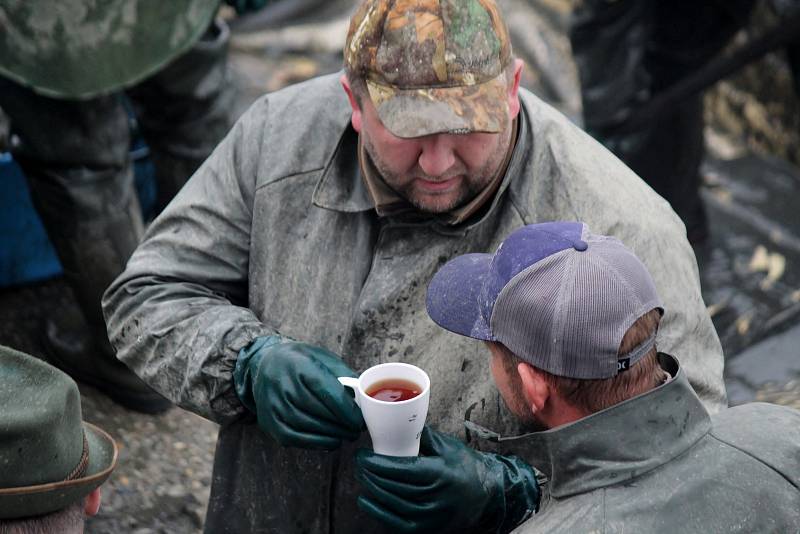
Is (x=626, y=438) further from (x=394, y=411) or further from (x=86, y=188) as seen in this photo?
(x=86, y=188)

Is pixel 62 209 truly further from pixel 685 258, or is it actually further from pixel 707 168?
pixel 707 168

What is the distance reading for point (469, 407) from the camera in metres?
2.39

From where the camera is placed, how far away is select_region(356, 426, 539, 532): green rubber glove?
7.06 feet

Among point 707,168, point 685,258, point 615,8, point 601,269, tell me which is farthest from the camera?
point 707,168

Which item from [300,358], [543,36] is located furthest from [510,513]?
[543,36]

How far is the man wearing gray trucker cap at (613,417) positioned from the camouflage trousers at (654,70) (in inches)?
144

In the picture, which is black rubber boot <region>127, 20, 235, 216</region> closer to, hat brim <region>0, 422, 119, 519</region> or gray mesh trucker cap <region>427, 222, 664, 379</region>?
hat brim <region>0, 422, 119, 519</region>

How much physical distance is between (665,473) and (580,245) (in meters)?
0.41

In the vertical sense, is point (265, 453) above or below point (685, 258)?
below

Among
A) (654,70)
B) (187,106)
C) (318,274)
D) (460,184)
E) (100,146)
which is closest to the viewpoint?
(460,184)

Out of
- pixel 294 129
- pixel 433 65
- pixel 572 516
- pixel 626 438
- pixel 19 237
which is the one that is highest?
pixel 433 65

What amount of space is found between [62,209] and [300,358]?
1.84 metres

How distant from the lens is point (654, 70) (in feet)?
18.4

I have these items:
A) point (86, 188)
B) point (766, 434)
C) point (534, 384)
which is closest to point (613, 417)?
point (534, 384)
